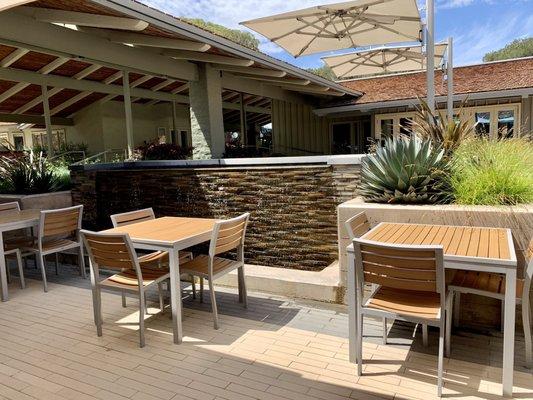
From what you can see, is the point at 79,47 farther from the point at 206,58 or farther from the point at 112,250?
the point at 112,250

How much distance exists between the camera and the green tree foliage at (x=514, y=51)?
40.4 m

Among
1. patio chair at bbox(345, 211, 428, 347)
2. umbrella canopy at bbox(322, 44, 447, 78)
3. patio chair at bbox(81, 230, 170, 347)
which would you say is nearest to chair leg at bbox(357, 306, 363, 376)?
patio chair at bbox(345, 211, 428, 347)

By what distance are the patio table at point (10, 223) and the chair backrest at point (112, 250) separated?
5.97 ft

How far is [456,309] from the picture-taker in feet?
11.2

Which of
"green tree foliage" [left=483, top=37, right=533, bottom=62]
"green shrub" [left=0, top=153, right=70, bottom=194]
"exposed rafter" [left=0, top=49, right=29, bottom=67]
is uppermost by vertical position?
"green tree foliage" [left=483, top=37, right=533, bottom=62]

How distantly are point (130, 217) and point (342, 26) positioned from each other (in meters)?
5.95

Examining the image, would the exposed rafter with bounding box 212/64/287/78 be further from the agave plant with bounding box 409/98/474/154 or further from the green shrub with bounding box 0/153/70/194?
the agave plant with bounding box 409/98/474/154

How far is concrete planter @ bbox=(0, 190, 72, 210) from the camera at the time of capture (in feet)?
20.4

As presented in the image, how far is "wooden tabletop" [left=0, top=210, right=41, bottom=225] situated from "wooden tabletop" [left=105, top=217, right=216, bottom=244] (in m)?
1.54

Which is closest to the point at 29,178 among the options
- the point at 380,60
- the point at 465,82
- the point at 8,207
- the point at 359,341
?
the point at 8,207

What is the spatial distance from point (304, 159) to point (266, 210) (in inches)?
34.1

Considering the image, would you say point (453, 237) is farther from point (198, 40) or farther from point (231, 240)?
point (198, 40)

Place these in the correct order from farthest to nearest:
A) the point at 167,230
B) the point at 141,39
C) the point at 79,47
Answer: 1. the point at 141,39
2. the point at 79,47
3. the point at 167,230

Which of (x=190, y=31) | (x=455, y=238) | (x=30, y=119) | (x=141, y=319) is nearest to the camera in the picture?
(x=455, y=238)
